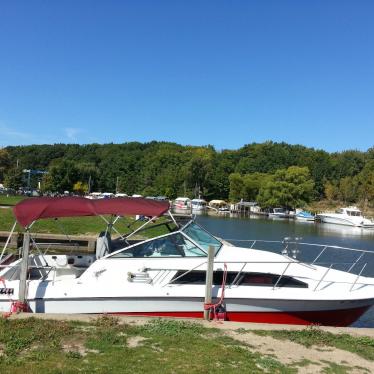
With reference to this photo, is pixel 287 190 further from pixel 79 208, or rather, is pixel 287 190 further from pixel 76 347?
pixel 76 347

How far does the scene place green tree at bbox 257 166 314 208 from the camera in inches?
→ 4412

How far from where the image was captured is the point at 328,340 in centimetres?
813

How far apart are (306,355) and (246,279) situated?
144 inches

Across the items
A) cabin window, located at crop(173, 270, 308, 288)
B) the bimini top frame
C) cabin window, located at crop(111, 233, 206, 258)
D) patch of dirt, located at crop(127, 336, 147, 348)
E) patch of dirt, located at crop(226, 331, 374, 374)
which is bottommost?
patch of dirt, located at crop(226, 331, 374, 374)

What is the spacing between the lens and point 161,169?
15638cm

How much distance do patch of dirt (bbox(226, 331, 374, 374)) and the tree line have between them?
101188 mm

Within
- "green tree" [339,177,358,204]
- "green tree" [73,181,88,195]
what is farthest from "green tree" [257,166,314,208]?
"green tree" [73,181,88,195]

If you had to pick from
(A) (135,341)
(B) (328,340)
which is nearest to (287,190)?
(B) (328,340)

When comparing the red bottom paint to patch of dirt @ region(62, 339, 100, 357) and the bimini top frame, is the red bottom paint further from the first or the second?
patch of dirt @ region(62, 339, 100, 357)

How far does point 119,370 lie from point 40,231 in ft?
73.6

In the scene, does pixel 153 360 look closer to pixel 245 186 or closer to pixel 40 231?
pixel 40 231

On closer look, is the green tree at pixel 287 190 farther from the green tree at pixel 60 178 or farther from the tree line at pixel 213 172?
the green tree at pixel 60 178

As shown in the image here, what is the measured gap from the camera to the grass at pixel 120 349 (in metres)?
6.35

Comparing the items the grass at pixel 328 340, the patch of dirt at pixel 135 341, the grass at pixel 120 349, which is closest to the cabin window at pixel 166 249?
the grass at pixel 120 349
